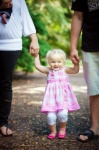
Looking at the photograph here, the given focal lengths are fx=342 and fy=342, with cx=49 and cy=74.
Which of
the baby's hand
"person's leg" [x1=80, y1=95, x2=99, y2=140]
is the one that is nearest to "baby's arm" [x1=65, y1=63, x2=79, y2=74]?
"person's leg" [x1=80, y1=95, x2=99, y2=140]

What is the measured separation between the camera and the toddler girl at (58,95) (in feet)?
12.1

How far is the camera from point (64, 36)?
68.8ft

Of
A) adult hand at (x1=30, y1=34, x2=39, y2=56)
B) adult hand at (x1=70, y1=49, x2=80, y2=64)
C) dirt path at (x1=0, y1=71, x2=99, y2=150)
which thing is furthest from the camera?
adult hand at (x1=30, y1=34, x2=39, y2=56)

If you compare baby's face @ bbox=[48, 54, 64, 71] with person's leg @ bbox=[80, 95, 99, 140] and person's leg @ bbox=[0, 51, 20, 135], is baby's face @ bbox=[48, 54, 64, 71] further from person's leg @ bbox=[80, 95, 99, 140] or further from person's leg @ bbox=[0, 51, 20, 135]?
person's leg @ bbox=[80, 95, 99, 140]

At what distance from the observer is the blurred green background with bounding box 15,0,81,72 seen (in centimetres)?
1020

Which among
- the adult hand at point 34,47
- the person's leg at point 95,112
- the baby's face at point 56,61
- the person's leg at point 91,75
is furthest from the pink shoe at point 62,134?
the adult hand at point 34,47

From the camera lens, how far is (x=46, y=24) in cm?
1521

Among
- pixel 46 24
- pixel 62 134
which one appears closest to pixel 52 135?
pixel 62 134

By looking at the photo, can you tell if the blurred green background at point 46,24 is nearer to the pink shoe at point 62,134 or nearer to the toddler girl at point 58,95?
the toddler girl at point 58,95

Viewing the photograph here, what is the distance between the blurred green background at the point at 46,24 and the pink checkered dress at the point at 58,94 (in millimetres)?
6249

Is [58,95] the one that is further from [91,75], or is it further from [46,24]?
[46,24]

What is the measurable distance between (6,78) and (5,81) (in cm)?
4

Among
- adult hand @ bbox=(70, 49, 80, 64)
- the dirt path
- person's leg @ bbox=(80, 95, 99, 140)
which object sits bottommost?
the dirt path

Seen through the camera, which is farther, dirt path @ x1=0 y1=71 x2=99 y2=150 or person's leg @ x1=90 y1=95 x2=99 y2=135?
person's leg @ x1=90 y1=95 x2=99 y2=135
